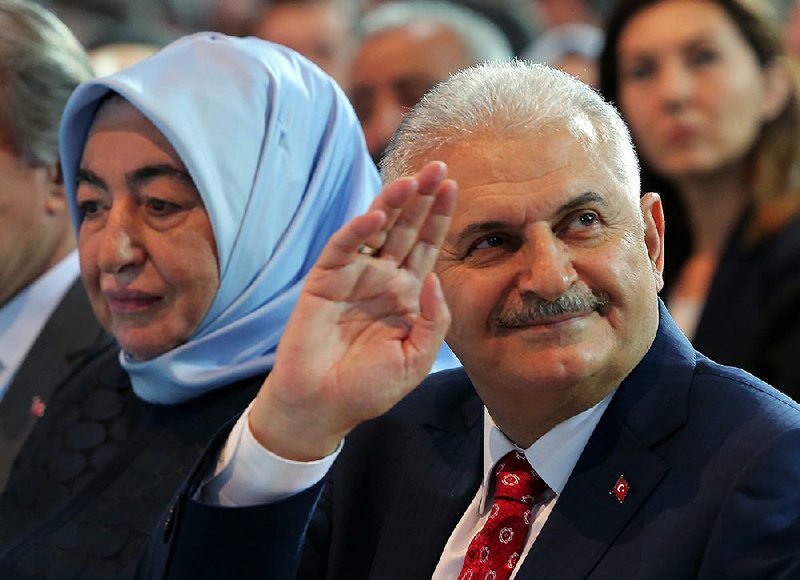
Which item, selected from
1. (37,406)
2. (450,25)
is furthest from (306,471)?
(450,25)

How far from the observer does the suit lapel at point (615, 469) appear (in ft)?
6.26

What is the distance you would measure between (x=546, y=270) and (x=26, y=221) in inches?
64.4

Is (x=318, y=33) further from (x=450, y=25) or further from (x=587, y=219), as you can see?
(x=587, y=219)

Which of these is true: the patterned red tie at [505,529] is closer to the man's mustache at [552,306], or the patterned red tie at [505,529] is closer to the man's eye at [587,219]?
the man's mustache at [552,306]

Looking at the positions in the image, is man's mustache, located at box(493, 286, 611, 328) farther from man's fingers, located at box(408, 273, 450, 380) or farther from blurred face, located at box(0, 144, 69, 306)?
blurred face, located at box(0, 144, 69, 306)

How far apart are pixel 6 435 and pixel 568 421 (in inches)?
58.3

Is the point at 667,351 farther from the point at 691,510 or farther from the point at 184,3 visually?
the point at 184,3

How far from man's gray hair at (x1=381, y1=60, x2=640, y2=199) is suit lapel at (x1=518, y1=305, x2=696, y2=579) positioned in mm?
278

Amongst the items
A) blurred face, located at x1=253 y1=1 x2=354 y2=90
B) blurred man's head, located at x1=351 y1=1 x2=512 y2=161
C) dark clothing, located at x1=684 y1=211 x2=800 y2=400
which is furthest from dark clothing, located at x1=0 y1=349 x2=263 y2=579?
blurred face, located at x1=253 y1=1 x2=354 y2=90

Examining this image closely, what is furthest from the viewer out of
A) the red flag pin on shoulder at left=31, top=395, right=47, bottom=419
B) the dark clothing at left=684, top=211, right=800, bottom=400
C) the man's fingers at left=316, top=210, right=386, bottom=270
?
the dark clothing at left=684, top=211, right=800, bottom=400

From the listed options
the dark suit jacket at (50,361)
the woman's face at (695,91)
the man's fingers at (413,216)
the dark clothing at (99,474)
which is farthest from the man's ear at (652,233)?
the woman's face at (695,91)

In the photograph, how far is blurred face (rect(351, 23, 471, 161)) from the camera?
464 centimetres

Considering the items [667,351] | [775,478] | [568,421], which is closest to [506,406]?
[568,421]

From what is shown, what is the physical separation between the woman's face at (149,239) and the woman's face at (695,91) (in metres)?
2.01
